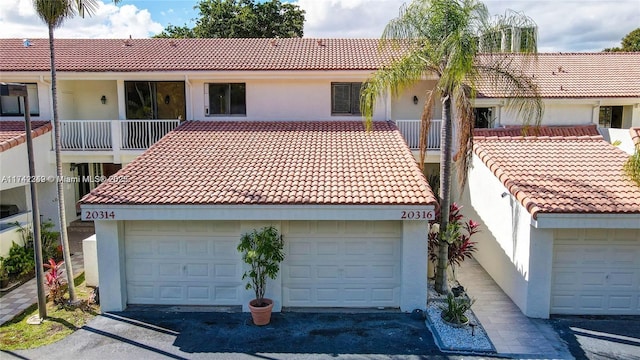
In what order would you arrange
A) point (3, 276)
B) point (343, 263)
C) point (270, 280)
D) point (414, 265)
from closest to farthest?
point (414, 265) < point (270, 280) < point (343, 263) < point (3, 276)

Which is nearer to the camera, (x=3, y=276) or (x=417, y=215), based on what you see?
(x=417, y=215)

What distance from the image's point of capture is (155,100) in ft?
63.1

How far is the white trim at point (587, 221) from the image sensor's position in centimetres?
1094

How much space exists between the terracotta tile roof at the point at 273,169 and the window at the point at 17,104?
6262mm

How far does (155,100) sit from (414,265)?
12.9 m

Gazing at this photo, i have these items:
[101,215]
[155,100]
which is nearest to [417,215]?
[101,215]

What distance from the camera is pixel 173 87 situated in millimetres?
19141

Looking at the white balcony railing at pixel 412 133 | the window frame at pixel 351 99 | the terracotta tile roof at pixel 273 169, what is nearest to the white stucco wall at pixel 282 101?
the window frame at pixel 351 99

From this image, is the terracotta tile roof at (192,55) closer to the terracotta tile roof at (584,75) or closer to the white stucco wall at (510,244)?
the terracotta tile roof at (584,75)

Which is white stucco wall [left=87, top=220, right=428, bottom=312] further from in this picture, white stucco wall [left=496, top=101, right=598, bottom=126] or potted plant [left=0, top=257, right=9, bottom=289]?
white stucco wall [left=496, top=101, right=598, bottom=126]

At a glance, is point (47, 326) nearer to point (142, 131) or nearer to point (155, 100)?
point (142, 131)

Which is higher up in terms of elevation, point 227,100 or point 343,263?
point 227,100

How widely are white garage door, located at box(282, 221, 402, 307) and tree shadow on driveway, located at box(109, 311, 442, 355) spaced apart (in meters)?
0.51

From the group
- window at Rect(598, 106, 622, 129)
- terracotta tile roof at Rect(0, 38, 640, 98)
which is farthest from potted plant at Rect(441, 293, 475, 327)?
window at Rect(598, 106, 622, 129)
